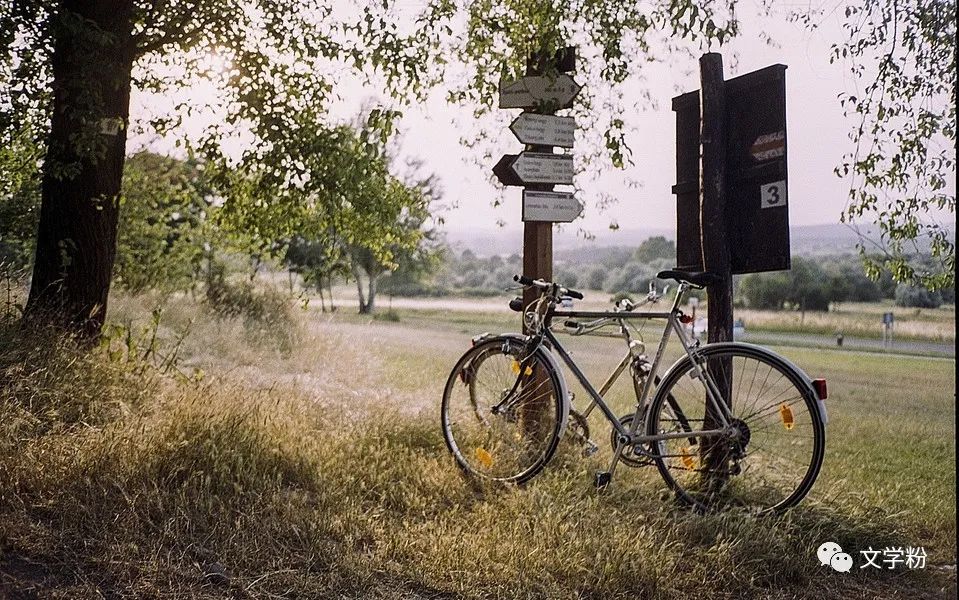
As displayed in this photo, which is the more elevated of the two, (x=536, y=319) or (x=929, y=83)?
(x=929, y=83)

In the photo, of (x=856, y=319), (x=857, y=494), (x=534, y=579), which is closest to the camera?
(x=534, y=579)

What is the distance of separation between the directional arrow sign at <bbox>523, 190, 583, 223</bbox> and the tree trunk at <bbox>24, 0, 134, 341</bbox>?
2733mm

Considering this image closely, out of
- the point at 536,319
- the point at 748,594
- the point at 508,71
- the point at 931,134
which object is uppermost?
the point at 508,71

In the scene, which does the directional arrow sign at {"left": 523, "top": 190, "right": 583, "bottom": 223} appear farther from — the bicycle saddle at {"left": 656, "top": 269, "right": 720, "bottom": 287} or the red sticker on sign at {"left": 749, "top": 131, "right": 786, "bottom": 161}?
the red sticker on sign at {"left": 749, "top": 131, "right": 786, "bottom": 161}

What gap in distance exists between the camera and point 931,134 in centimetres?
428

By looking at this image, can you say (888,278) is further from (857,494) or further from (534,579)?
(534,579)

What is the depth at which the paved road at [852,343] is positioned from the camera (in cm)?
468

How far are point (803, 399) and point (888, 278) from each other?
182cm

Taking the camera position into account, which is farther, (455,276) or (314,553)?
(455,276)

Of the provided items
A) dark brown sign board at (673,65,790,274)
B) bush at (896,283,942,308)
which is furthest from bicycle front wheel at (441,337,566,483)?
bush at (896,283,942,308)

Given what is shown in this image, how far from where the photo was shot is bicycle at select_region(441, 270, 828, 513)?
3658 mm

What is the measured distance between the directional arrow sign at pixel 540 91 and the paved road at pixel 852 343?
1.90 m

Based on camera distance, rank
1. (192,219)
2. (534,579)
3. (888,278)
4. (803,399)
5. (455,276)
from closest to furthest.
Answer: (534,579), (803,399), (888,278), (455,276), (192,219)

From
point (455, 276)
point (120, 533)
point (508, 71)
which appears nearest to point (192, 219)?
point (455, 276)
